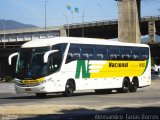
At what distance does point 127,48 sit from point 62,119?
21.4 metres

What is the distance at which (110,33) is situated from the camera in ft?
459

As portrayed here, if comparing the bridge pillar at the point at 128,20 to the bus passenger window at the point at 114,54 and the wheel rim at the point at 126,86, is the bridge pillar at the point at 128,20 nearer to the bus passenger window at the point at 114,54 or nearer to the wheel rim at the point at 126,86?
the wheel rim at the point at 126,86

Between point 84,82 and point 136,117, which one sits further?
point 84,82

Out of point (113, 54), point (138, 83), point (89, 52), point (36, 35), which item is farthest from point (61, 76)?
point (36, 35)

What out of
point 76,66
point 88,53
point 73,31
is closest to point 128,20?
point 88,53

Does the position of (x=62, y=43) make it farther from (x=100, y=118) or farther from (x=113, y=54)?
(x=100, y=118)

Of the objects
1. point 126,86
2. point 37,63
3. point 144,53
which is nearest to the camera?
point 37,63

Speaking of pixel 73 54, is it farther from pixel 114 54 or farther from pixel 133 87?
pixel 133 87

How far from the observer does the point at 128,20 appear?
80375 millimetres

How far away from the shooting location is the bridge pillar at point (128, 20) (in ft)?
262

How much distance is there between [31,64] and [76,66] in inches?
120

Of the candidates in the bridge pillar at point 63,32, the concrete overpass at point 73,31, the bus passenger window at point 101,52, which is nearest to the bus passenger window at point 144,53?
the bus passenger window at point 101,52

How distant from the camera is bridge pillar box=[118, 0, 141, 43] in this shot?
262ft

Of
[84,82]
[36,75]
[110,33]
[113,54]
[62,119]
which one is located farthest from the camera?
[110,33]
